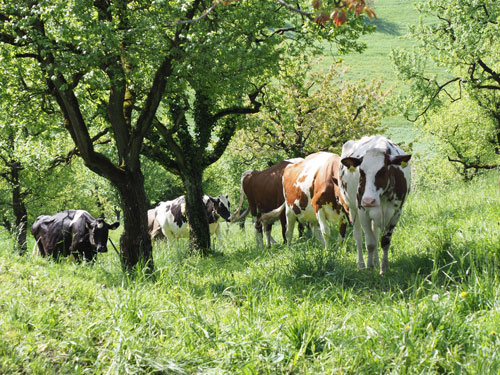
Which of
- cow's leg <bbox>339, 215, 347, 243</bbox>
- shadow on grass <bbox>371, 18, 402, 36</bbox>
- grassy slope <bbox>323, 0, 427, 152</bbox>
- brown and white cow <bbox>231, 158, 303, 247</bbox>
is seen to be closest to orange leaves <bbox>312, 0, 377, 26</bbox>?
cow's leg <bbox>339, 215, 347, 243</bbox>

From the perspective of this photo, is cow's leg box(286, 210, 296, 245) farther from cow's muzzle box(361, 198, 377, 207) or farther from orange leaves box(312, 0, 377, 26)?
orange leaves box(312, 0, 377, 26)

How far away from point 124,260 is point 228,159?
27466 millimetres

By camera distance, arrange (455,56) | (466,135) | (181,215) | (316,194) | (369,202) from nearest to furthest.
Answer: (369,202), (316,194), (181,215), (455,56), (466,135)

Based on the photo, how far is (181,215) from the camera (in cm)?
1714

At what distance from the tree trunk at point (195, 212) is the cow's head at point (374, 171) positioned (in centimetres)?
727

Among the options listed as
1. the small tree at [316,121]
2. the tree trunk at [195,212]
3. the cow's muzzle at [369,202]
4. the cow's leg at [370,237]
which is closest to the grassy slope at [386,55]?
the small tree at [316,121]

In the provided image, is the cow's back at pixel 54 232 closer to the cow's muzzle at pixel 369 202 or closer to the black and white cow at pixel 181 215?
the black and white cow at pixel 181 215

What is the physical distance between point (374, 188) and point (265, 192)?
650 cm

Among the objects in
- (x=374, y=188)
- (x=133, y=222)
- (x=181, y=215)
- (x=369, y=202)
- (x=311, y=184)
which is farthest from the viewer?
(x=181, y=215)

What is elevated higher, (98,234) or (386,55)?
(386,55)

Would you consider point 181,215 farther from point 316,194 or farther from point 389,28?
point 389,28

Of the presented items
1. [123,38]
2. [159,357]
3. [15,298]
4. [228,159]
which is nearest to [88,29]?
[123,38]

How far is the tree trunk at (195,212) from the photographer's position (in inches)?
516

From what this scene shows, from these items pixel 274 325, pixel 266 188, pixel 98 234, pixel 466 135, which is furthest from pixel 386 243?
pixel 466 135
